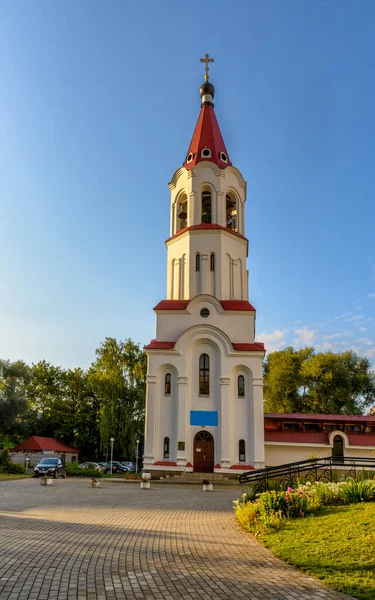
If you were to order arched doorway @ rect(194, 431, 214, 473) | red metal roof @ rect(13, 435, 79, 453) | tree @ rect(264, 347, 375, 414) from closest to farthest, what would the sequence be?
arched doorway @ rect(194, 431, 214, 473), red metal roof @ rect(13, 435, 79, 453), tree @ rect(264, 347, 375, 414)

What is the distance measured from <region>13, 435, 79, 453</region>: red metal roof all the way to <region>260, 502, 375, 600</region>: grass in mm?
38577

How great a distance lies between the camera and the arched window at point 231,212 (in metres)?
36.3

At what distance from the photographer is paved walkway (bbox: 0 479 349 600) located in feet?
20.1

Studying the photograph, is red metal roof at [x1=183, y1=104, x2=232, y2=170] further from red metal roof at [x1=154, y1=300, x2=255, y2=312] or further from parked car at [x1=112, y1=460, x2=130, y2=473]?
parked car at [x1=112, y1=460, x2=130, y2=473]

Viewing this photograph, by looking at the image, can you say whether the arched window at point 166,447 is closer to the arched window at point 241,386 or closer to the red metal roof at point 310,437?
the arched window at point 241,386

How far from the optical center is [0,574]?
6656mm

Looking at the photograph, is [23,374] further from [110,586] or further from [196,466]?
[110,586]

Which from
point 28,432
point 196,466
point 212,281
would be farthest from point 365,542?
point 28,432

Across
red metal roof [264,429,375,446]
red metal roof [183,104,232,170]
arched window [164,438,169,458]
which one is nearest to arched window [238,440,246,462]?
red metal roof [264,429,375,446]

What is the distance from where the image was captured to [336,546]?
26.7 feet

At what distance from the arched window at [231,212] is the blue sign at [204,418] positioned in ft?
45.6

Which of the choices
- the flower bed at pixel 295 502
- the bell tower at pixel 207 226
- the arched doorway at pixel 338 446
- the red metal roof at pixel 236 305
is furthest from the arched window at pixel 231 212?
the flower bed at pixel 295 502

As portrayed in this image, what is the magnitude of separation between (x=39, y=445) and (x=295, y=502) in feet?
126

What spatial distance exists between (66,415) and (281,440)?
29.3 metres
